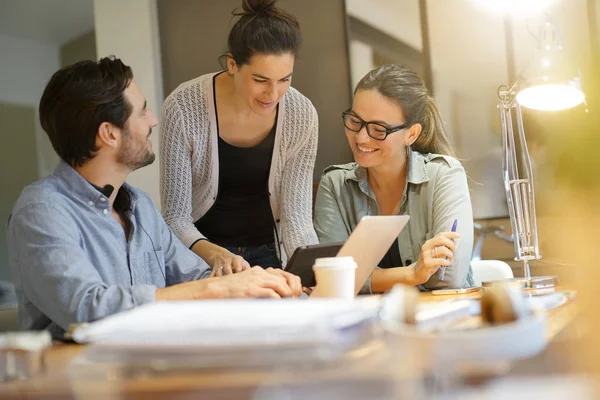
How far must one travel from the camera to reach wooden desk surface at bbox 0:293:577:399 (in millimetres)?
648

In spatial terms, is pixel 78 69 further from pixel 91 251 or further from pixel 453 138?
pixel 453 138

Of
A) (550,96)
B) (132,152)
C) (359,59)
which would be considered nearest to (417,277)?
(550,96)

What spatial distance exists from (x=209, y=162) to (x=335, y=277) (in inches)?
49.1

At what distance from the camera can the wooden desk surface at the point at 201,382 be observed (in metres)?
0.65

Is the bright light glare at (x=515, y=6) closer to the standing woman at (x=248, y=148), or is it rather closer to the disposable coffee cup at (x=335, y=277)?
the standing woman at (x=248, y=148)

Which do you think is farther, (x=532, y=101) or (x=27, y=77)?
(x=27, y=77)

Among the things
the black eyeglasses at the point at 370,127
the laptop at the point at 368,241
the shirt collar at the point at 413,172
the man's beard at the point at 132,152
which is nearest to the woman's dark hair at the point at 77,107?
the man's beard at the point at 132,152

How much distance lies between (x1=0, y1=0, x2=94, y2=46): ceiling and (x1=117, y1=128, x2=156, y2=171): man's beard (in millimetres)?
2138

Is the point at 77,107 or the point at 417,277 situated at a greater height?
the point at 77,107

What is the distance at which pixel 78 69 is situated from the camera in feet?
5.58

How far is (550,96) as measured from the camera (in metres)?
1.99

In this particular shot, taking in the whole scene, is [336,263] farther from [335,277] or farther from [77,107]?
[77,107]

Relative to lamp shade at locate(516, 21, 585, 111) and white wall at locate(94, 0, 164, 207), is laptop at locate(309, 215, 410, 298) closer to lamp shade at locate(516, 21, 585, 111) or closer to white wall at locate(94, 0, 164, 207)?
lamp shade at locate(516, 21, 585, 111)

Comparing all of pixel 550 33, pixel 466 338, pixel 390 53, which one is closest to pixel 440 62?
pixel 390 53
